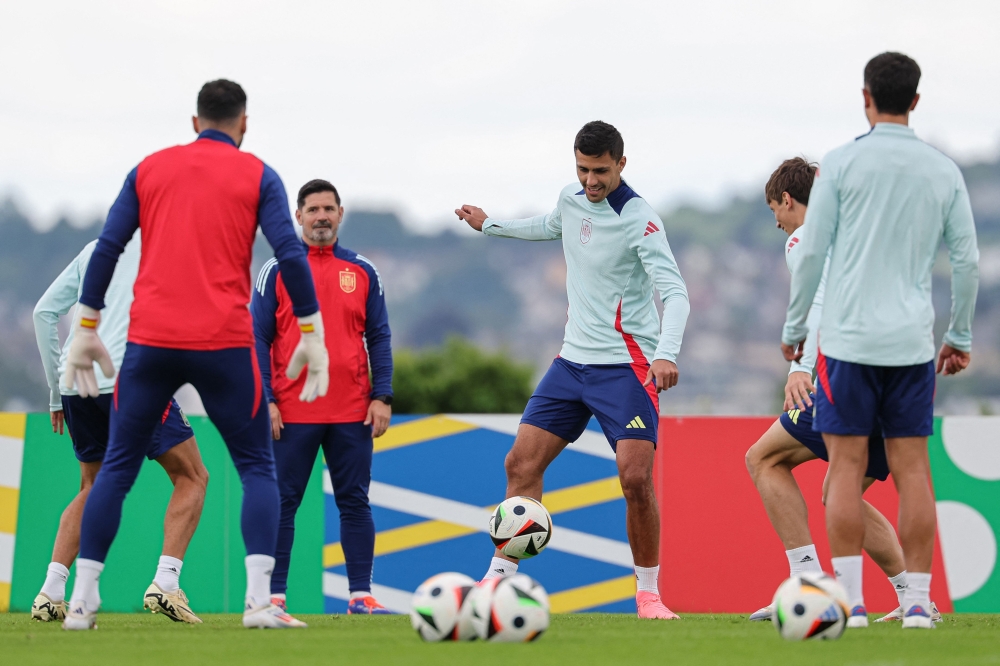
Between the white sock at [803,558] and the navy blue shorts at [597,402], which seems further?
the navy blue shorts at [597,402]

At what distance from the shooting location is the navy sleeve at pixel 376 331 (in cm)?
746

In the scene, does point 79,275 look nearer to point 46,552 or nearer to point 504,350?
point 46,552

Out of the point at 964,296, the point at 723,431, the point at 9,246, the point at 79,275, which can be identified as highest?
the point at 964,296

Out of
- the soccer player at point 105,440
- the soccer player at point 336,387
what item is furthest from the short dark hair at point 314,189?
the soccer player at point 105,440

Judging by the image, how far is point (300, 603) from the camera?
940 centimetres

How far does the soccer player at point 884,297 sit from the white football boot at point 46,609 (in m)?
4.06

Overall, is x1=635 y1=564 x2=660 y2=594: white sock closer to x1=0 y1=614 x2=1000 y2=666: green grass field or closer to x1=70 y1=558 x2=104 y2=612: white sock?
x1=0 y1=614 x2=1000 y2=666: green grass field

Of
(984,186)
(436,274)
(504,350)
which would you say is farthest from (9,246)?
(504,350)

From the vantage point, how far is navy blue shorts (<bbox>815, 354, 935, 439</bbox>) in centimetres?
538

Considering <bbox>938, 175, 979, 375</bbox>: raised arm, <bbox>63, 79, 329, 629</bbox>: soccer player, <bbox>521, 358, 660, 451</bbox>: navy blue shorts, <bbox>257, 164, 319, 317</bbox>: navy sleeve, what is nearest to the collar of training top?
<bbox>63, 79, 329, 629</bbox>: soccer player

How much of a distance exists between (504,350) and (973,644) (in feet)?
84.8

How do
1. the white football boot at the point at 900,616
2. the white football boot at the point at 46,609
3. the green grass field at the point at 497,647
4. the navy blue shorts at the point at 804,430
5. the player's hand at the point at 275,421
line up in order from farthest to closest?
the player's hand at the point at 275,421 < the white football boot at the point at 46,609 < the navy blue shorts at the point at 804,430 < the white football boot at the point at 900,616 < the green grass field at the point at 497,647

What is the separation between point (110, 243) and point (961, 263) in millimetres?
3737

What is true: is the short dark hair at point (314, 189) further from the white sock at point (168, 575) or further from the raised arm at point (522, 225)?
the white sock at point (168, 575)
